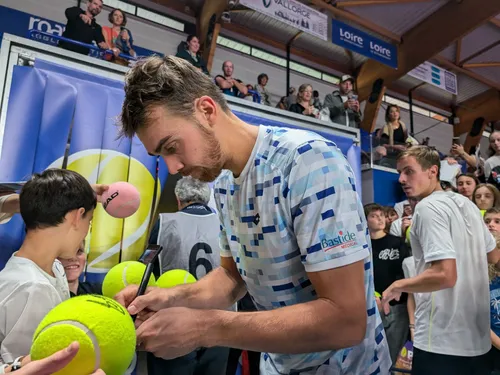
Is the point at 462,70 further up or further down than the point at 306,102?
further up

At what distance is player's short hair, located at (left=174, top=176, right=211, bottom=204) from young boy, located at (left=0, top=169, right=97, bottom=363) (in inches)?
55.3

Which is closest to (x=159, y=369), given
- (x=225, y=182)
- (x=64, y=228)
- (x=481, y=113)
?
(x=64, y=228)

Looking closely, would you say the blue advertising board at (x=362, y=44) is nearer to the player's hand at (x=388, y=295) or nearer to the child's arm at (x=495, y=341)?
the child's arm at (x=495, y=341)

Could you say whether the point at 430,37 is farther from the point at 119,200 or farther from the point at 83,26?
the point at 119,200

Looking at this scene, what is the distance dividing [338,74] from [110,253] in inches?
416

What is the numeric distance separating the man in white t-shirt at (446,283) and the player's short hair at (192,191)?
159 centimetres

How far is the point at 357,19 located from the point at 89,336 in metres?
11.0

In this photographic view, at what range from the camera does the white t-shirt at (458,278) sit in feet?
7.38

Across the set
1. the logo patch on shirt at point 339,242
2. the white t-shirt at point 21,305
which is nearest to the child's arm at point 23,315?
the white t-shirt at point 21,305

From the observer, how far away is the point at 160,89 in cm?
113

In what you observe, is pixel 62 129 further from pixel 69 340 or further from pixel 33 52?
pixel 69 340

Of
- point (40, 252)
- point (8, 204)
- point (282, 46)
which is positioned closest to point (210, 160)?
point (40, 252)

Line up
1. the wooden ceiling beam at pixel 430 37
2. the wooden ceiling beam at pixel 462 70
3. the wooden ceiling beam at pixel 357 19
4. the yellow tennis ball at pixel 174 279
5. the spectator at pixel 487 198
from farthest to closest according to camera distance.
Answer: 1. the wooden ceiling beam at pixel 462 70
2. the wooden ceiling beam at pixel 357 19
3. the wooden ceiling beam at pixel 430 37
4. the spectator at pixel 487 198
5. the yellow tennis ball at pixel 174 279

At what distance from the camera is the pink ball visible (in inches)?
97.3
